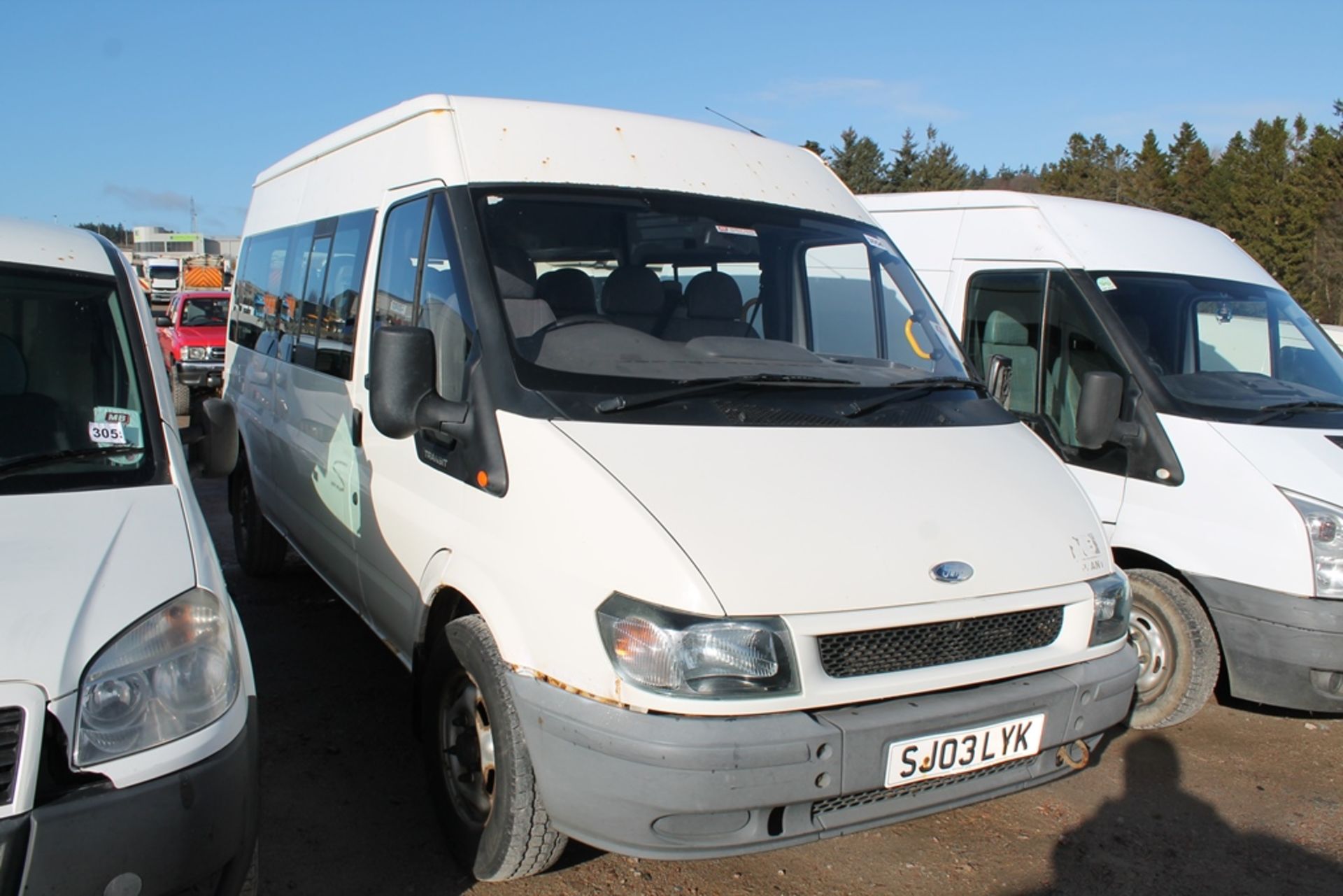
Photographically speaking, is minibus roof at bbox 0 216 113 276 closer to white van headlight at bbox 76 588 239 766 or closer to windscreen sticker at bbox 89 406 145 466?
windscreen sticker at bbox 89 406 145 466

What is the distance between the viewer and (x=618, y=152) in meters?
3.95

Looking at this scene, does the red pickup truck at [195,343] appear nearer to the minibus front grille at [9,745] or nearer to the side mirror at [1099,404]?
the side mirror at [1099,404]

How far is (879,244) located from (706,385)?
5.01 ft

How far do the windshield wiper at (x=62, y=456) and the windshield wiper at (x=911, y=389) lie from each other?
6.81 ft

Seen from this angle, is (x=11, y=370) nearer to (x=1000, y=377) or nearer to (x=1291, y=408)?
(x=1000, y=377)

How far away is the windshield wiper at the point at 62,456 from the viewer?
2.81 metres

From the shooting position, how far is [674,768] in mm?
2555

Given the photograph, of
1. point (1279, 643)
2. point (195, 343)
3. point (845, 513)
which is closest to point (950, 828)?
point (845, 513)

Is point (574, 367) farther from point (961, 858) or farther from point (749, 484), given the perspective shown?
point (961, 858)

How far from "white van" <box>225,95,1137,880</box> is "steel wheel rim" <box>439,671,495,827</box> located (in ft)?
0.04

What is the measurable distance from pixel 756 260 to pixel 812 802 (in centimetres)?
222

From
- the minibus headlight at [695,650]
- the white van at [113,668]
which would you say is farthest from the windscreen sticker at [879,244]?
the white van at [113,668]

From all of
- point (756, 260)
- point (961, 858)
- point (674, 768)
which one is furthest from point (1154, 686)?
point (674, 768)

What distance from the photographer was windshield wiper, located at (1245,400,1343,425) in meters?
4.55
